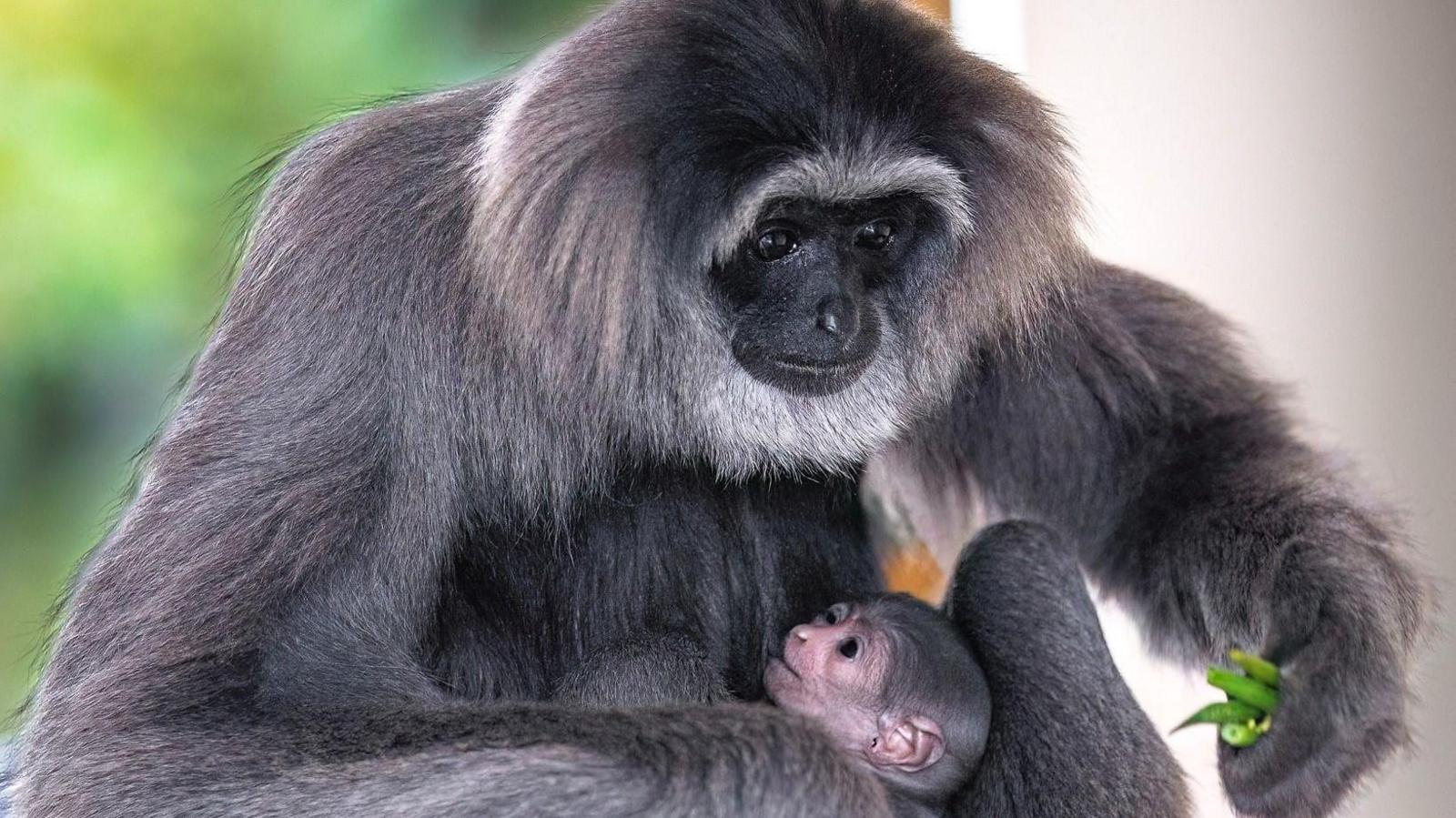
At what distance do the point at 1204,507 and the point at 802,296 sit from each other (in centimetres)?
92

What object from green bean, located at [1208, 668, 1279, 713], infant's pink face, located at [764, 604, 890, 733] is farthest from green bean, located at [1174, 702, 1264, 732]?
infant's pink face, located at [764, 604, 890, 733]

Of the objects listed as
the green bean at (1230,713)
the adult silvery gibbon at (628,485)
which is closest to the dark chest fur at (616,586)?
the adult silvery gibbon at (628,485)

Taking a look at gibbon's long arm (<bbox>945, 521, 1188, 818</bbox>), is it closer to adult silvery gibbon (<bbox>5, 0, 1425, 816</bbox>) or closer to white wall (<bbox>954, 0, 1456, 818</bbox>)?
adult silvery gibbon (<bbox>5, 0, 1425, 816</bbox>)

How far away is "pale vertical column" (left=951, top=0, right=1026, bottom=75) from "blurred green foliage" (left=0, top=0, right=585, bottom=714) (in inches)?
48.4

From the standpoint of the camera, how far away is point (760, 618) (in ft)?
8.48

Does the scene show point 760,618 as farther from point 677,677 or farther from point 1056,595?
point 1056,595

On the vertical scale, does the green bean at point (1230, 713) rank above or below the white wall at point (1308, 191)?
below

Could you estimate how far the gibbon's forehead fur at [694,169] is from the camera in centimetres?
209

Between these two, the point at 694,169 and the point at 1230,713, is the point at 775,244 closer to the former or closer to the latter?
the point at 694,169

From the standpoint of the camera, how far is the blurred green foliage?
288 cm

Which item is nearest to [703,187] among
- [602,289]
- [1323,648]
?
[602,289]

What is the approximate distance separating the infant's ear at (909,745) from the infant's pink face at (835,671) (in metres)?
0.05

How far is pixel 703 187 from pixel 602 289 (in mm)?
208

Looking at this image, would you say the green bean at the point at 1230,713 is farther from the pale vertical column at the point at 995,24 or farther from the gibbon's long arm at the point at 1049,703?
the pale vertical column at the point at 995,24
